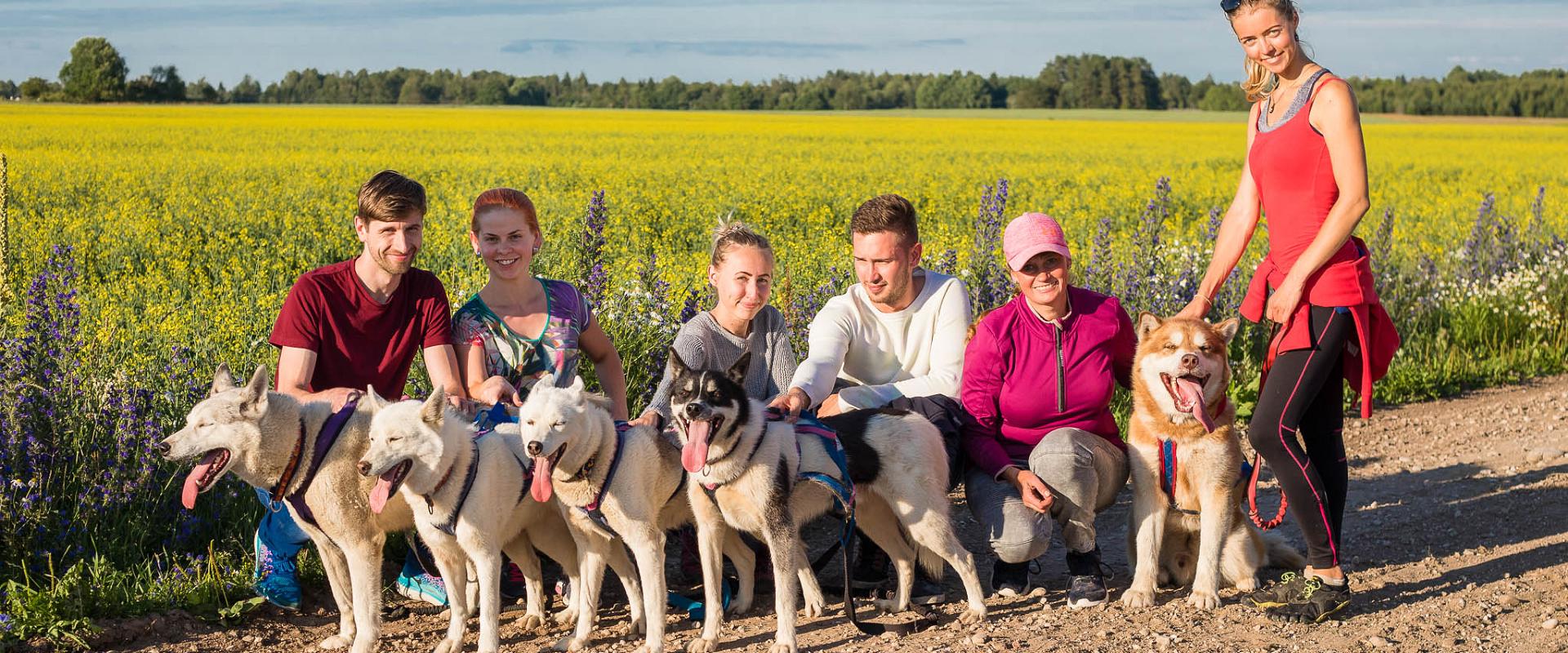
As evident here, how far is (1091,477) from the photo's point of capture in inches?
201

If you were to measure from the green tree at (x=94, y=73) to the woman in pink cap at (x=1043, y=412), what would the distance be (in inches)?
2735

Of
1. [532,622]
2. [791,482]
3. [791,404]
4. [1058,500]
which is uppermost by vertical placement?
[791,404]

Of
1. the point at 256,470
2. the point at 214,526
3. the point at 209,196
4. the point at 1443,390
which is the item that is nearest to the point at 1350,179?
the point at 256,470

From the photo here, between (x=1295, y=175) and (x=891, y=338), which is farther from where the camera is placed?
(x=891, y=338)

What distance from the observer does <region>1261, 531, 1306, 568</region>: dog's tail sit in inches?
211

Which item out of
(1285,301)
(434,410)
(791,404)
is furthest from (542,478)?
(1285,301)

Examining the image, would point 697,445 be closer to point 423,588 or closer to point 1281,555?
point 423,588

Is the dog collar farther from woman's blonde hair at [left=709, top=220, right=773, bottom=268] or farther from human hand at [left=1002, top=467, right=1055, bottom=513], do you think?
human hand at [left=1002, top=467, right=1055, bottom=513]

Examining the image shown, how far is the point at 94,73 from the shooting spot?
64.9 m

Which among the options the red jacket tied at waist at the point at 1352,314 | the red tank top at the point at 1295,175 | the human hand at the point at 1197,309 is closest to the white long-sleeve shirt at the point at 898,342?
the human hand at the point at 1197,309

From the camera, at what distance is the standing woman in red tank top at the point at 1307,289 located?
4.49 m

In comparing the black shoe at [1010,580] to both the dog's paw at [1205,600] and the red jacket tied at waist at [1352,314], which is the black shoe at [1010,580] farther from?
the red jacket tied at waist at [1352,314]

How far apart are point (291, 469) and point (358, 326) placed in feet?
2.53

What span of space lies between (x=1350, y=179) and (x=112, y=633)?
4.92m
